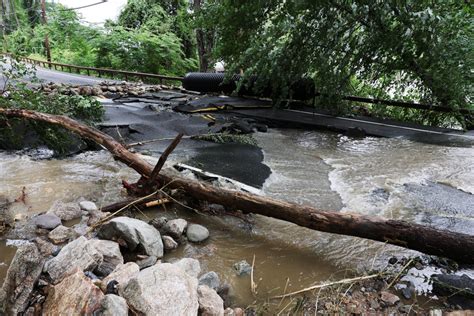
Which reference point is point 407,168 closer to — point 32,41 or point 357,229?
point 357,229

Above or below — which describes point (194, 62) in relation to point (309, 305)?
above

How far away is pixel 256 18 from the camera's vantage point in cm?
782

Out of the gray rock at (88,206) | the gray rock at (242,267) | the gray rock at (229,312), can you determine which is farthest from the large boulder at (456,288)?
the gray rock at (88,206)

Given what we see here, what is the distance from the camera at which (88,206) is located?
3.64 m

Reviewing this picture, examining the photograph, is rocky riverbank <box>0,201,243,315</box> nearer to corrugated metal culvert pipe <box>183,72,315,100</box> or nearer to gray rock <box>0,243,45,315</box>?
gray rock <box>0,243,45,315</box>

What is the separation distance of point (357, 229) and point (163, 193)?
1.91 m

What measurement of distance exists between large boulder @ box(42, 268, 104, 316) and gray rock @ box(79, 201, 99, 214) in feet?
5.01

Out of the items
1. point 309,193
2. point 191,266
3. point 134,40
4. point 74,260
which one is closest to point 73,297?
point 74,260

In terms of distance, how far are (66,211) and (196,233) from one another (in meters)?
1.32

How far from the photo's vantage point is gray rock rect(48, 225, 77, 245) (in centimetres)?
304

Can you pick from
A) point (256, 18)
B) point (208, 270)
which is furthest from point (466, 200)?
point (256, 18)

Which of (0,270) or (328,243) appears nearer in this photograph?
(0,270)

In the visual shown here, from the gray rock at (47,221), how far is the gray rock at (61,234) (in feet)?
0.39

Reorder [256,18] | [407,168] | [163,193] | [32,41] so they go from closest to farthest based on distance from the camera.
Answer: [163,193] → [407,168] → [256,18] → [32,41]
